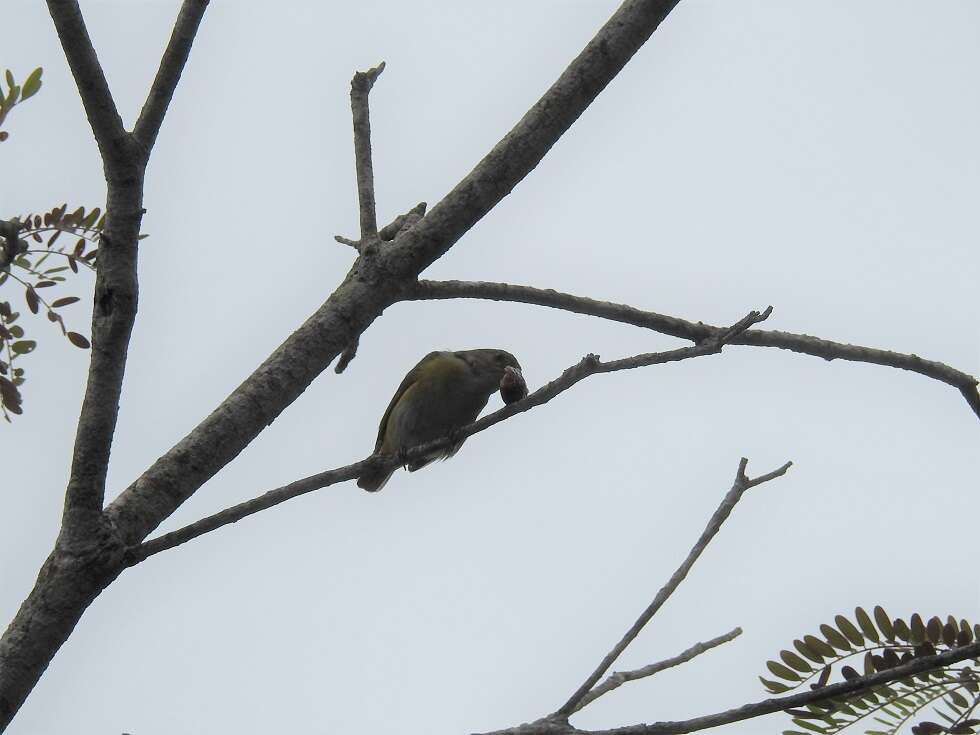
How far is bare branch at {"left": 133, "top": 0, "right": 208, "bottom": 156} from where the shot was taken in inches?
97.7

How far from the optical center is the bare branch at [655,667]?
2.71 meters

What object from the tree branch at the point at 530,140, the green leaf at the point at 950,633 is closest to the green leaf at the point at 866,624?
the green leaf at the point at 950,633

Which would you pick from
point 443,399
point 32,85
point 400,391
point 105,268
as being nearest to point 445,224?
point 105,268

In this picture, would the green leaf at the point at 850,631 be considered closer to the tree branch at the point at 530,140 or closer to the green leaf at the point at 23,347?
the tree branch at the point at 530,140

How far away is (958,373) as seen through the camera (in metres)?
3.21

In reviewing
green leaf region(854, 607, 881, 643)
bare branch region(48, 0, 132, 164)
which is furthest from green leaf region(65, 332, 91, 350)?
green leaf region(854, 607, 881, 643)

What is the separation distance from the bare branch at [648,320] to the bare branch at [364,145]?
25 cm

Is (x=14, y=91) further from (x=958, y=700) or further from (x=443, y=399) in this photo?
(x=443, y=399)

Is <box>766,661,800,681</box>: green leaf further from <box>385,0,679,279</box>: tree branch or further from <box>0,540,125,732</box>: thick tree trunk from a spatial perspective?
<box>0,540,125,732</box>: thick tree trunk

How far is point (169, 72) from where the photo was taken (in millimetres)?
2521

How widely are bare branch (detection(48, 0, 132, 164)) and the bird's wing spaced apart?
4572 mm

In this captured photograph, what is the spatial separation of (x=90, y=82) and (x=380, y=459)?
113cm

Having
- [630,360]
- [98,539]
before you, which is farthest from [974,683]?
[98,539]

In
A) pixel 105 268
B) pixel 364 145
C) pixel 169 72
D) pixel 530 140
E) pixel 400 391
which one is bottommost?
pixel 105 268
